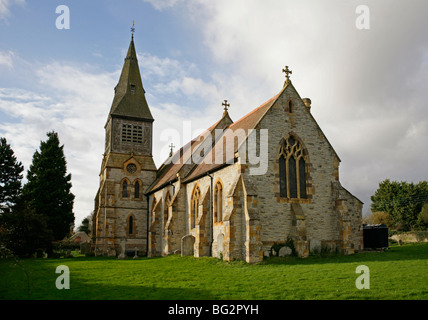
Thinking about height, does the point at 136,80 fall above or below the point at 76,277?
above

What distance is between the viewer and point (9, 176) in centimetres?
3500

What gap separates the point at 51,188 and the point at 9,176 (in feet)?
14.6

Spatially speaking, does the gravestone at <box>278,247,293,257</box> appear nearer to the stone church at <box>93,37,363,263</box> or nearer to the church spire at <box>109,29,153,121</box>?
the stone church at <box>93,37,363,263</box>

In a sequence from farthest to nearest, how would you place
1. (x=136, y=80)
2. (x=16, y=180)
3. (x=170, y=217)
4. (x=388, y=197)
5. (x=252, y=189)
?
(x=388, y=197) → (x=136, y=80) → (x=16, y=180) → (x=170, y=217) → (x=252, y=189)

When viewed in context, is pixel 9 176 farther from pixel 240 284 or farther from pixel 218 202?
pixel 240 284

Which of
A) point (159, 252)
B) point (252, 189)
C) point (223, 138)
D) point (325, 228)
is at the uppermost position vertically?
point (223, 138)

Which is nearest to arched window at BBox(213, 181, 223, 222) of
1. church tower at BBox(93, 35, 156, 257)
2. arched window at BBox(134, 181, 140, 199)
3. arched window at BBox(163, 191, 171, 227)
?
arched window at BBox(163, 191, 171, 227)

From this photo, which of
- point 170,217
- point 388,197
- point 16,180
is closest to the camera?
point 170,217

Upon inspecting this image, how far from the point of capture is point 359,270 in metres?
13.7

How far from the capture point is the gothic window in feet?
124

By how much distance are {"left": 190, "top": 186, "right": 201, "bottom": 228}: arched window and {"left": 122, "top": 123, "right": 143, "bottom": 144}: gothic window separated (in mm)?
14698
